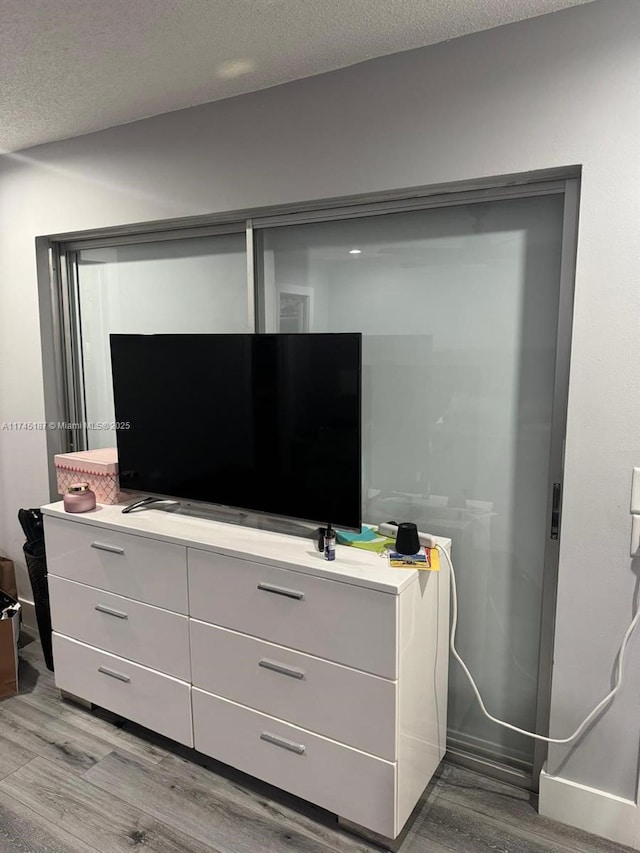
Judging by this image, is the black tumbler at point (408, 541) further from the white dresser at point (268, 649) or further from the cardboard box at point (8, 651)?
the cardboard box at point (8, 651)

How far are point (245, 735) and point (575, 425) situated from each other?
1.46 m

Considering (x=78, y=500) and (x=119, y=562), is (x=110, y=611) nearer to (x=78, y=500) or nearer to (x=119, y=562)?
(x=119, y=562)

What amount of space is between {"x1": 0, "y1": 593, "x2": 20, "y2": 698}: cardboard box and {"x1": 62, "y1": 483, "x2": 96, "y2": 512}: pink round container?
0.63 metres

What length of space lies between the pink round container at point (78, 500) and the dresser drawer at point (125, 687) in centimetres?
56

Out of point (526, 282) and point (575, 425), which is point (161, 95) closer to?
point (526, 282)

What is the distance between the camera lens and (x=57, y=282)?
3018 mm

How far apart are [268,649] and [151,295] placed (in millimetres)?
1670

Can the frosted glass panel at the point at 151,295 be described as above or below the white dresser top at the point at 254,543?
above

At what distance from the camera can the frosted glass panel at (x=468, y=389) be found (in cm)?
195

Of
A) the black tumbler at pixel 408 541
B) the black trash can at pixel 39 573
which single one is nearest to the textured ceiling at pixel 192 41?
the black tumbler at pixel 408 541

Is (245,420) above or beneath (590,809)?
above

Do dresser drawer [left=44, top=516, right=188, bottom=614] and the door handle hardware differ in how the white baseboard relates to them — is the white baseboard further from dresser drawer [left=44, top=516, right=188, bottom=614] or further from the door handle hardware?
dresser drawer [left=44, top=516, right=188, bottom=614]

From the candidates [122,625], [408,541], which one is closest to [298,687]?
[408,541]

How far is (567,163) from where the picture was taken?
5.57ft
